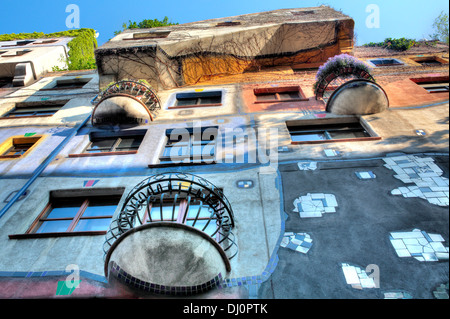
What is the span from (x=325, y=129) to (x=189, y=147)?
227 inches

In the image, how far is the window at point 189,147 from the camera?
1141 centimetres

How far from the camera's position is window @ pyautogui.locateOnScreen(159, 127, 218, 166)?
11.4 m

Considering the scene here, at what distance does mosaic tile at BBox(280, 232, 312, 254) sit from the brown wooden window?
4.79 metres

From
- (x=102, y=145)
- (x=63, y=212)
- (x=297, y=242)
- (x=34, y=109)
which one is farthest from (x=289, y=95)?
(x=34, y=109)

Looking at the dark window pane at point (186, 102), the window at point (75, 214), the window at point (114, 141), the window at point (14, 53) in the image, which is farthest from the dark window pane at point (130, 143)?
the window at point (14, 53)

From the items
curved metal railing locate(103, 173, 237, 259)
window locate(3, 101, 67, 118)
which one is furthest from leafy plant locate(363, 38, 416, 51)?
window locate(3, 101, 67, 118)

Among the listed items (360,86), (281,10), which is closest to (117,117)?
(360,86)

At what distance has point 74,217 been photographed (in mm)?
9188

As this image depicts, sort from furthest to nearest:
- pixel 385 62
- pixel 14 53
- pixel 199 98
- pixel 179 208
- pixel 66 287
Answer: pixel 14 53, pixel 385 62, pixel 199 98, pixel 179 208, pixel 66 287

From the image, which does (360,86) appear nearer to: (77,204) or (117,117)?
(117,117)

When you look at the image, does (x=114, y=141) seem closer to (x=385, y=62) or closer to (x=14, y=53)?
(x=385, y=62)

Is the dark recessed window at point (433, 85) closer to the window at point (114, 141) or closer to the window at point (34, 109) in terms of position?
the window at point (114, 141)

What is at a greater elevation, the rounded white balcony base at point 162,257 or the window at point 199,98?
the window at point 199,98

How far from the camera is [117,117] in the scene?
1335cm
